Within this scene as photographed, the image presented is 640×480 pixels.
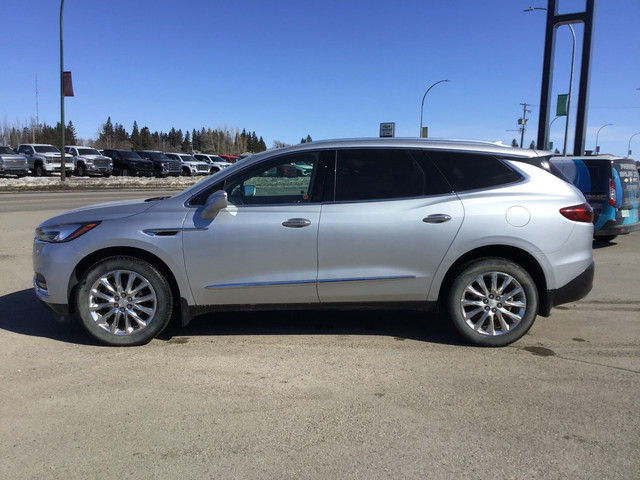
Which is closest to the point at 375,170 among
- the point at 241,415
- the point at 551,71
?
the point at 241,415

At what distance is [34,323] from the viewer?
199 inches

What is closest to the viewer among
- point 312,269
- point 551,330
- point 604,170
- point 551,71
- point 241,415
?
point 241,415

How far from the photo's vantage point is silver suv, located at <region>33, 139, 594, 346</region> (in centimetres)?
427

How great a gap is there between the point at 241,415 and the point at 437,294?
2013 mm

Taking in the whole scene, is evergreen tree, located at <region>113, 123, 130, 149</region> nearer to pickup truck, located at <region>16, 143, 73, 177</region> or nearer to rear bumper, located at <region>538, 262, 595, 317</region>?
pickup truck, located at <region>16, 143, 73, 177</region>

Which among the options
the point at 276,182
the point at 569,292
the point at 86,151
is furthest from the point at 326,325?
the point at 86,151

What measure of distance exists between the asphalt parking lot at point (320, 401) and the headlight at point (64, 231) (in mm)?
A: 944

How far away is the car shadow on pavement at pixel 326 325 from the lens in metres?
4.81

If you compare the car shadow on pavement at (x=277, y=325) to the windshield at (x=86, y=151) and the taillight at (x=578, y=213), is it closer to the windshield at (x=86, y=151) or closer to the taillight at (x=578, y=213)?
the taillight at (x=578, y=213)

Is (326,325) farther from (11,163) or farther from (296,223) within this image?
(11,163)

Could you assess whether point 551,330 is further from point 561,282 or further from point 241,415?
point 241,415

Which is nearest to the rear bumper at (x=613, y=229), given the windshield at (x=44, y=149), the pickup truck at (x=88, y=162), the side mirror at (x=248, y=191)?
the side mirror at (x=248, y=191)

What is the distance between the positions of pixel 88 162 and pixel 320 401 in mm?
32062

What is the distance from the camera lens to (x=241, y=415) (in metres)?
3.27
